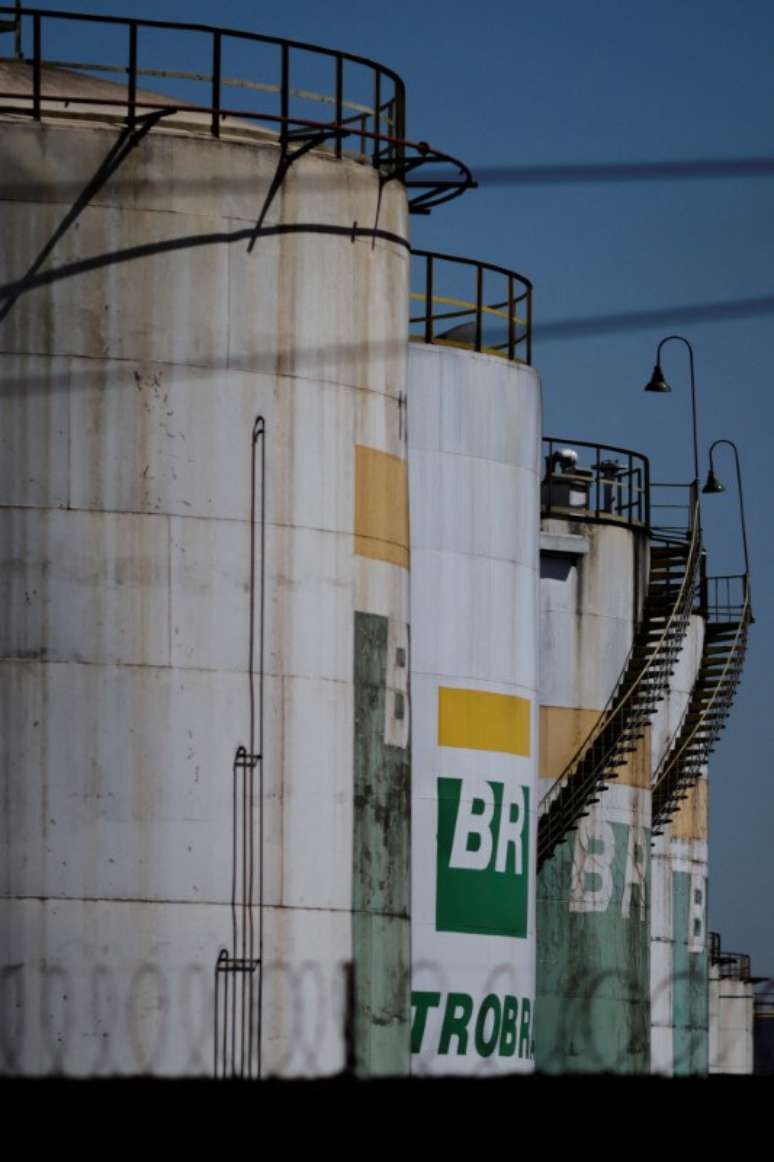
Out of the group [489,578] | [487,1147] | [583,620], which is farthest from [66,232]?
[583,620]

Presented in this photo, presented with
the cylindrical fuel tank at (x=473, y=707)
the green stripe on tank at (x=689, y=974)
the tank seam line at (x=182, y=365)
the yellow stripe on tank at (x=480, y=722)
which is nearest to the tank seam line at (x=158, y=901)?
the tank seam line at (x=182, y=365)

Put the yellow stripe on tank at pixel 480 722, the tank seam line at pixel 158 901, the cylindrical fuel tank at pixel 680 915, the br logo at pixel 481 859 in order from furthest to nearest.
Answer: the cylindrical fuel tank at pixel 680 915
the yellow stripe on tank at pixel 480 722
the br logo at pixel 481 859
the tank seam line at pixel 158 901

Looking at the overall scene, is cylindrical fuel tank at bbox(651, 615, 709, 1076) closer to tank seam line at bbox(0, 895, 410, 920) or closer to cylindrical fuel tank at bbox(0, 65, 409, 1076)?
cylindrical fuel tank at bbox(0, 65, 409, 1076)

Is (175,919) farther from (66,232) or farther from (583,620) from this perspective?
(583,620)

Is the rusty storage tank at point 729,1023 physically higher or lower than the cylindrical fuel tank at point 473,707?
lower

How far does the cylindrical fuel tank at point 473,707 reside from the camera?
3594 cm

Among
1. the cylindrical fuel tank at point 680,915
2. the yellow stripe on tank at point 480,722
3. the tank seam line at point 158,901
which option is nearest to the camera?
the tank seam line at point 158,901

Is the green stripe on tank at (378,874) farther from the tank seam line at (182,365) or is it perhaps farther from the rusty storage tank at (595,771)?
the rusty storage tank at (595,771)

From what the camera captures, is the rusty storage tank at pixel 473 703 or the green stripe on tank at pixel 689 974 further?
the green stripe on tank at pixel 689 974

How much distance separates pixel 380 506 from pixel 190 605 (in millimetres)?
3090

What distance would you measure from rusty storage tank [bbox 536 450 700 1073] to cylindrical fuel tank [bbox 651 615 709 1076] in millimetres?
4085

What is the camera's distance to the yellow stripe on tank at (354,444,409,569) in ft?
97.7

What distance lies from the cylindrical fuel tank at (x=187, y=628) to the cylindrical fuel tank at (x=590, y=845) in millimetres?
16467

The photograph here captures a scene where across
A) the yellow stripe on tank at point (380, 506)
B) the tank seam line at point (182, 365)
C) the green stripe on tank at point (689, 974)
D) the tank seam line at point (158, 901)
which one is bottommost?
the green stripe on tank at point (689, 974)
